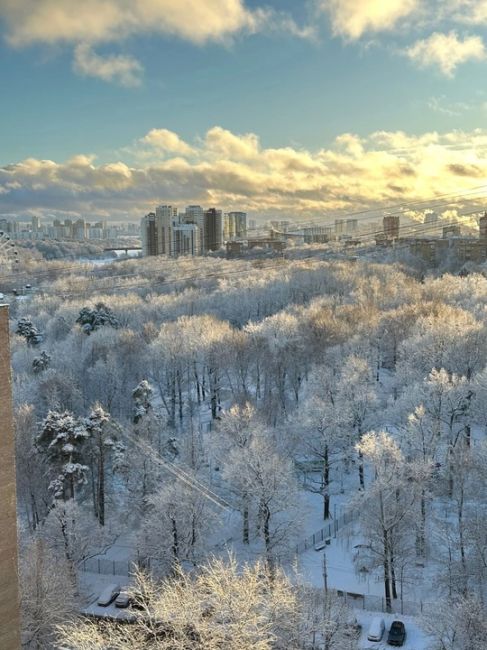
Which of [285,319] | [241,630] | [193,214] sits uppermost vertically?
[193,214]

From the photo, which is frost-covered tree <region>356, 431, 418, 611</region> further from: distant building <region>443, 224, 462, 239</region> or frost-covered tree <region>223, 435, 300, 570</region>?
distant building <region>443, 224, 462, 239</region>

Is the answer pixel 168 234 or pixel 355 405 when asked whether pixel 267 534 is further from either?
pixel 168 234

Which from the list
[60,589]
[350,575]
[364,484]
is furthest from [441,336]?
[60,589]

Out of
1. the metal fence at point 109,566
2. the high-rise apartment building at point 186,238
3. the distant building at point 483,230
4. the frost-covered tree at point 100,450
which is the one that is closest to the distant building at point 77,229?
the high-rise apartment building at point 186,238

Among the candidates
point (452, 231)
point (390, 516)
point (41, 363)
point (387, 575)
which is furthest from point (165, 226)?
point (387, 575)

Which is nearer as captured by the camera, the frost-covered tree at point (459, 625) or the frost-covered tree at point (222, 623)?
the frost-covered tree at point (222, 623)

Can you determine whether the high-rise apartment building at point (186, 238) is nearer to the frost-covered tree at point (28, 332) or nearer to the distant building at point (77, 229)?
the frost-covered tree at point (28, 332)

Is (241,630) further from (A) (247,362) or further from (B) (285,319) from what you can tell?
(B) (285,319)
